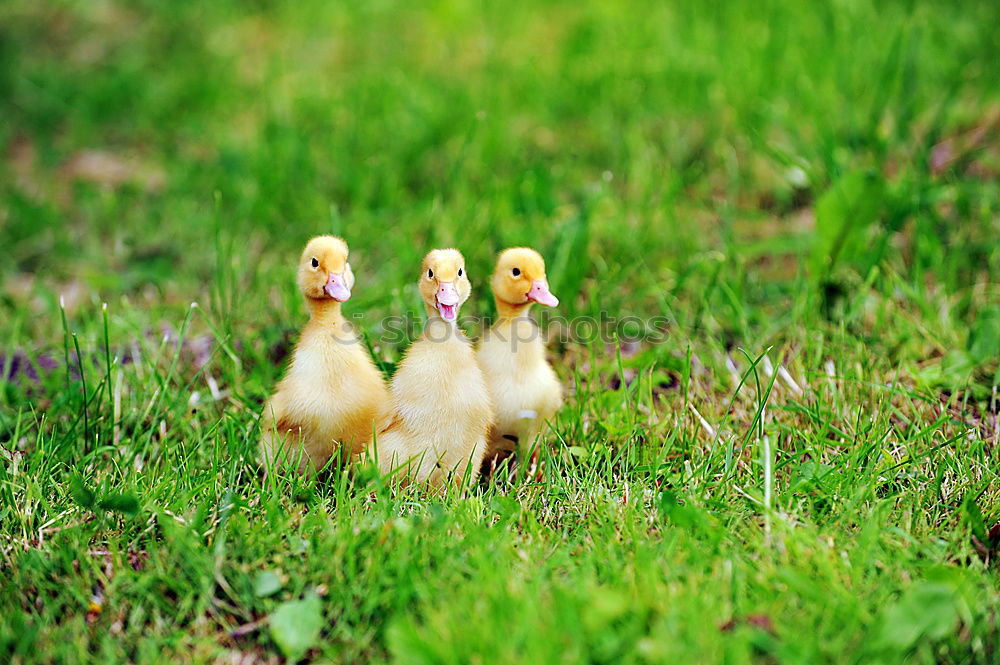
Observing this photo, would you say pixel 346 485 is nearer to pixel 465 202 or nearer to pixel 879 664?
pixel 879 664

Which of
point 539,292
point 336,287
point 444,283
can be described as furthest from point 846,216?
point 336,287

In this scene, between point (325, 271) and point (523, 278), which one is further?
point (523, 278)

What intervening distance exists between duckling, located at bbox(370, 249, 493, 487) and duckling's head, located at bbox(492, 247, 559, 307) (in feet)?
0.49

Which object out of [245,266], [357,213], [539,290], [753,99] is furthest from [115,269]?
[753,99]

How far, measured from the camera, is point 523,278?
2586 millimetres

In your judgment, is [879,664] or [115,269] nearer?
[879,664]

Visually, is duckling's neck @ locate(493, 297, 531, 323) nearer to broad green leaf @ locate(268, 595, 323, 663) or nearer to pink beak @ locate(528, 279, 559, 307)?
pink beak @ locate(528, 279, 559, 307)

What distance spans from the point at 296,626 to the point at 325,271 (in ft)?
2.91

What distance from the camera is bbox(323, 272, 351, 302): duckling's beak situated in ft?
7.98

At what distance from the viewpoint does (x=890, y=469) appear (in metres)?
2.52

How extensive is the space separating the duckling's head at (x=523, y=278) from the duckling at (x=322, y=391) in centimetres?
42

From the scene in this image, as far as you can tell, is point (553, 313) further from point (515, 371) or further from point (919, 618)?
point (919, 618)

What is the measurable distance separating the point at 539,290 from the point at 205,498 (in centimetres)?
104

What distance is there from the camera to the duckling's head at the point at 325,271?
8.01ft
